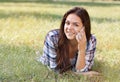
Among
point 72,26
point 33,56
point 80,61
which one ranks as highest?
point 72,26

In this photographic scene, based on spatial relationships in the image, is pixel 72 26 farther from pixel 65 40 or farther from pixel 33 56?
pixel 33 56

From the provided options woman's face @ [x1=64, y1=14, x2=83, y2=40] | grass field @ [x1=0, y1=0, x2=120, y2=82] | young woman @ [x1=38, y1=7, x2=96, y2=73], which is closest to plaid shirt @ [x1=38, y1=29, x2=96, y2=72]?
young woman @ [x1=38, y1=7, x2=96, y2=73]

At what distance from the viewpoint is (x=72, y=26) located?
16.5ft

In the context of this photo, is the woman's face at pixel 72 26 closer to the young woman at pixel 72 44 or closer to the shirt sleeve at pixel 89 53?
the young woman at pixel 72 44

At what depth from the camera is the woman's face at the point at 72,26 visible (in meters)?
5.03

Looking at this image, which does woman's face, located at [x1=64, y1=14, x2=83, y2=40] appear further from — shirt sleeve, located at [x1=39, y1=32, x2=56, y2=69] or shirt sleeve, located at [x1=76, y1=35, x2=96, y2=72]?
shirt sleeve, located at [x1=76, y1=35, x2=96, y2=72]

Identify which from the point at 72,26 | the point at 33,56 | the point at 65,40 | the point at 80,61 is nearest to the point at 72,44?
the point at 65,40

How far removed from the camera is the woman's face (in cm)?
503

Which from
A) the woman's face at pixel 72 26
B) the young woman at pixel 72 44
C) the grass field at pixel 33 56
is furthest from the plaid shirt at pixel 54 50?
the woman's face at pixel 72 26

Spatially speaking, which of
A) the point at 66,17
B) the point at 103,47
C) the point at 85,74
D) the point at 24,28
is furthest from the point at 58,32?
the point at 24,28

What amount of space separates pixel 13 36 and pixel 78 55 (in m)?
3.02

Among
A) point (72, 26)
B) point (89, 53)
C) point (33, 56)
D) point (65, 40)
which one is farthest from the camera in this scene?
point (33, 56)

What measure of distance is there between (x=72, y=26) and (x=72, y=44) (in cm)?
A: 34

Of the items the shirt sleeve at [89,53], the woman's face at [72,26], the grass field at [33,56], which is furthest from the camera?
the shirt sleeve at [89,53]
